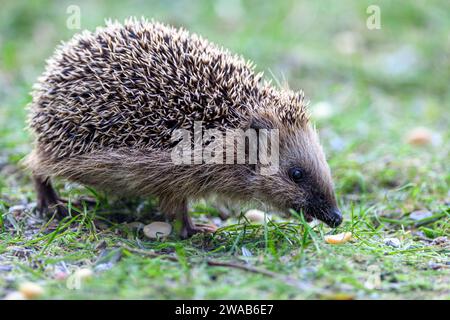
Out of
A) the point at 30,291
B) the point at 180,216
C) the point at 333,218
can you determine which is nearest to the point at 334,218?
the point at 333,218

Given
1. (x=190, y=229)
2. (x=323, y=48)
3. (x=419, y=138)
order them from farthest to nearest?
1. (x=323, y=48)
2. (x=419, y=138)
3. (x=190, y=229)

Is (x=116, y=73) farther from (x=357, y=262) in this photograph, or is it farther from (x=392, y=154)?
(x=392, y=154)

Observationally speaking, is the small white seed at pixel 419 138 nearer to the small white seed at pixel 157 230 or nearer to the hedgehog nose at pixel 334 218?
the hedgehog nose at pixel 334 218

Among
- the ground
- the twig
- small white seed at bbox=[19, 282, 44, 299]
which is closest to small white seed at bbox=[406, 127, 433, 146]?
the ground

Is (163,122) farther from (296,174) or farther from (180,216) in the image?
(296,174)

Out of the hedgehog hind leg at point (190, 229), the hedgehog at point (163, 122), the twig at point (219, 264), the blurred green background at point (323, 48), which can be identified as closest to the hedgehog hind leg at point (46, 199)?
the hedgehog at point (163, 122)

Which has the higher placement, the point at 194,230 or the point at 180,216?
the point at 180,216
